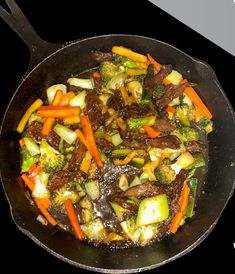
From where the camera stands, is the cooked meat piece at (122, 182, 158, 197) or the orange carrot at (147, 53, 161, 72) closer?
the cooked meat piece at (122, 182, 158, 197)

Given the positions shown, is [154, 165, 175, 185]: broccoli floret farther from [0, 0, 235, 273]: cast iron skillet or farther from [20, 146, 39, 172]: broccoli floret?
[20, 146, 39, 172]: broccoli floret

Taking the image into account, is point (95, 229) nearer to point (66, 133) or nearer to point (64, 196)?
point (64, 196)

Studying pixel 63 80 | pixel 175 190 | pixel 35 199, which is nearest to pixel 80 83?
pixel 63 80

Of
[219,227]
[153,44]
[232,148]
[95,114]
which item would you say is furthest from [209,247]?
[153,44]

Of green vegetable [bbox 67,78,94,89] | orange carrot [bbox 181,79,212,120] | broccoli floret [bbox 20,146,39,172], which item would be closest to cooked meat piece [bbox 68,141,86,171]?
broccoli floret [bbox 20,146,39,172]

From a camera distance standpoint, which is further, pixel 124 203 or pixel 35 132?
pixel 35 132
